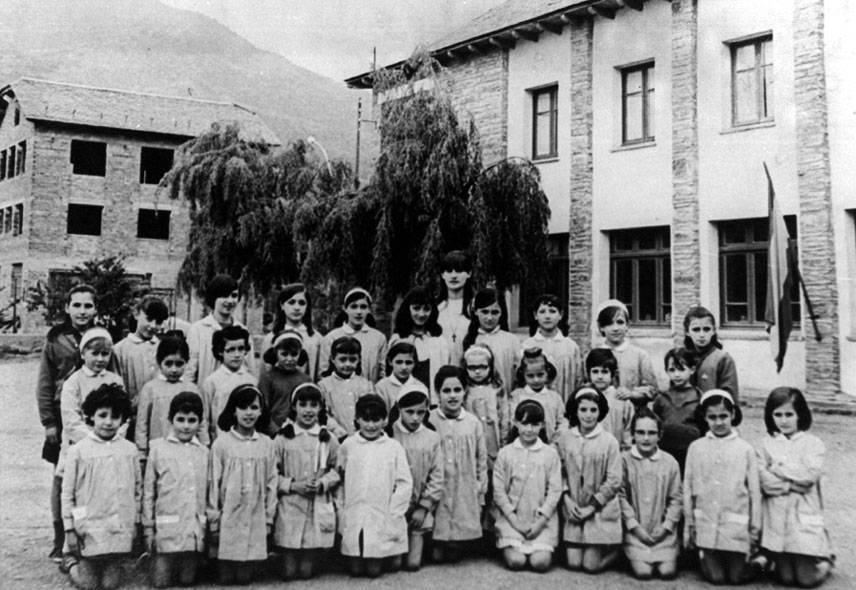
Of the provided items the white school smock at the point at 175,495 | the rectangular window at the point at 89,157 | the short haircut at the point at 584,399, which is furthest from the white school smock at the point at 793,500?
the rectangular window at the point at 89,157

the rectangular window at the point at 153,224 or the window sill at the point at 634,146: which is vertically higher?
the rectangular window at the point at 153,224

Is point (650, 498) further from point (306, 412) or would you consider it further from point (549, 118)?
point (549, 118)

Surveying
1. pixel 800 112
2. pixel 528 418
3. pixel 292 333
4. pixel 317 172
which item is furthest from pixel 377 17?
pixel 317 172

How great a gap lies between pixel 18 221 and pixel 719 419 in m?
27.2

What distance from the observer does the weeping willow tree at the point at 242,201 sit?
49.9ft

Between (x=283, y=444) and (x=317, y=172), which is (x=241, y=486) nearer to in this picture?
(x=283, y=444)

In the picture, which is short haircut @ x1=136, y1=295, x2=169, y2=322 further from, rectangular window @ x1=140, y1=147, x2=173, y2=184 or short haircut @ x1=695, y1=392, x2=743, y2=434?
rectangular window @ x1=140, y1=147, x2=173, y2=184

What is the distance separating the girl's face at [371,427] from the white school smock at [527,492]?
2.48 ft

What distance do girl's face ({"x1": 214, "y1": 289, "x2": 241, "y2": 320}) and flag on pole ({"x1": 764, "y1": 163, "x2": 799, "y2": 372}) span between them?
15.5 feet

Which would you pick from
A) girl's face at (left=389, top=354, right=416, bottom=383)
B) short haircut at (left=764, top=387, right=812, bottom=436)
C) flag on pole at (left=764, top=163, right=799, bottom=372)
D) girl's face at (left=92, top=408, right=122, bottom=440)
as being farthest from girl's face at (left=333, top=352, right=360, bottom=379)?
flag on pole at (left=764, top=163, right=799, bottom=372)

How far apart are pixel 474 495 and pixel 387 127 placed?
25.2ft

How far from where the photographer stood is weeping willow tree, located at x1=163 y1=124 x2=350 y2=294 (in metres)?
15.2

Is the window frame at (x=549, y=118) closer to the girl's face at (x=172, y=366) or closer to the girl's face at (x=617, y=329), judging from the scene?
the girl's face at (x=617, y=329)

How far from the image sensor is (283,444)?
4.51 meters
